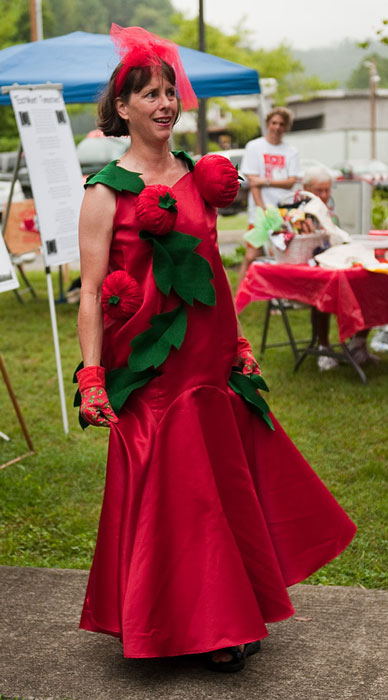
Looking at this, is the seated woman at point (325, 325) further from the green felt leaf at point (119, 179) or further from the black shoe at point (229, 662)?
the green felt leaf at point (119, 179)

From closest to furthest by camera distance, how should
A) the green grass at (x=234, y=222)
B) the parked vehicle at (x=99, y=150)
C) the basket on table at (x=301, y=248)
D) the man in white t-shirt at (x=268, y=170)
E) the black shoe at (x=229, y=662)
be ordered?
the black shoe at (x=229, y=662), the basket on table at (x=301, y=248), the man in white t-shirt at (x=268, y=170), the green grass at (x=234, y=222), the parked vehicle at (x=99, y=150)

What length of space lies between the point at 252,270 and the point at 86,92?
2654 mm

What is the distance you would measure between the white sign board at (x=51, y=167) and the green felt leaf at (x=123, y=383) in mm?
2892

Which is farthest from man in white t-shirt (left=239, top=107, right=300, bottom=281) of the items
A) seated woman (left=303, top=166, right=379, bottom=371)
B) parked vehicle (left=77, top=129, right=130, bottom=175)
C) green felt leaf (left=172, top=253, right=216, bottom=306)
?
parked vehicle (left=77, top=129, right=130, bottom=175)

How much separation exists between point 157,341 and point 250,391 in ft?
1.30

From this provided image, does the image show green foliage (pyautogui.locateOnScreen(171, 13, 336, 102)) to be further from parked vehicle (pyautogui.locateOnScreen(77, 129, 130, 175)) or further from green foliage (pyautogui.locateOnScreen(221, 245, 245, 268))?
green foliage (pyautogui.locateOnScreen(221, 245, 245, 268))

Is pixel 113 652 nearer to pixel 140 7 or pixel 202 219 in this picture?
pixel 202 219

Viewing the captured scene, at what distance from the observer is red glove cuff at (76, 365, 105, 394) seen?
279 cm

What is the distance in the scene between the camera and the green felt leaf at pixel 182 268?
280 cm

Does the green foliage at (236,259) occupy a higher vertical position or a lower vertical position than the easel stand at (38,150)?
lower

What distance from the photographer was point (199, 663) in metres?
2.98

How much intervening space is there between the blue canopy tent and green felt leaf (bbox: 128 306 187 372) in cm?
589

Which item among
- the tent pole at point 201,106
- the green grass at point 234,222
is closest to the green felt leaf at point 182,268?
the tent pole at point 201,106

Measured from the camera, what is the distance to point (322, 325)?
7.44m
